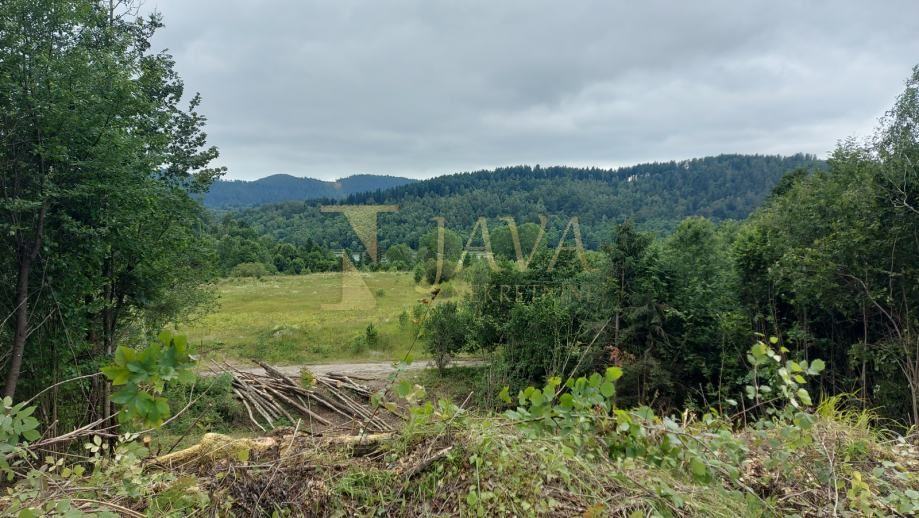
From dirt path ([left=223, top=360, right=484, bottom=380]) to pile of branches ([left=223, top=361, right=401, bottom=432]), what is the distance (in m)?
1.15

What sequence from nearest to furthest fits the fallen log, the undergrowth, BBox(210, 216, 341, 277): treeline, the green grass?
the undergrowth < the fallen log < the green grass < BBox(210, 216, 341, 277): treeline

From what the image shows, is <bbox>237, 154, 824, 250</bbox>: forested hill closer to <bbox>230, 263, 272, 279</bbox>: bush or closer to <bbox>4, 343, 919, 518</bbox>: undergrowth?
<bbox>230, 263, 272, 279</bbox>: bush

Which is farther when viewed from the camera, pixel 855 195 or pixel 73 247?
pixel 855 195

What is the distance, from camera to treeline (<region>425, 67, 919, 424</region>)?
912 cm

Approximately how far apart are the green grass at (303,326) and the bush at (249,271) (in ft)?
36.8

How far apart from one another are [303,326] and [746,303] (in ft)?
52.0

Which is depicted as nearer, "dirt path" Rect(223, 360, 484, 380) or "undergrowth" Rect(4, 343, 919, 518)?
"undergrowth" Rect(4, 343, 919, 518)

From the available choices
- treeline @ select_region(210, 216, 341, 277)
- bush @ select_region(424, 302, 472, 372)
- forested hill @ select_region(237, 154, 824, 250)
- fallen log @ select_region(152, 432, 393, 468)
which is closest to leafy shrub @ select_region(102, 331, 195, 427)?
fallen log @ select_region(152, 432, 393, 468)

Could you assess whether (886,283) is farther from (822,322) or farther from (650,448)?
(650,448)

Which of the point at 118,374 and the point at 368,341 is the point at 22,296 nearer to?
the point at 118,374

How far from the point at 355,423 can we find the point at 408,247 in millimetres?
53634

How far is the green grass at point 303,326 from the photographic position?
17.2 m

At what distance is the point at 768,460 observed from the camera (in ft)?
7.62

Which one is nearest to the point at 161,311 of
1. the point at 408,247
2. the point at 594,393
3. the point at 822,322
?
the point at 594,393
